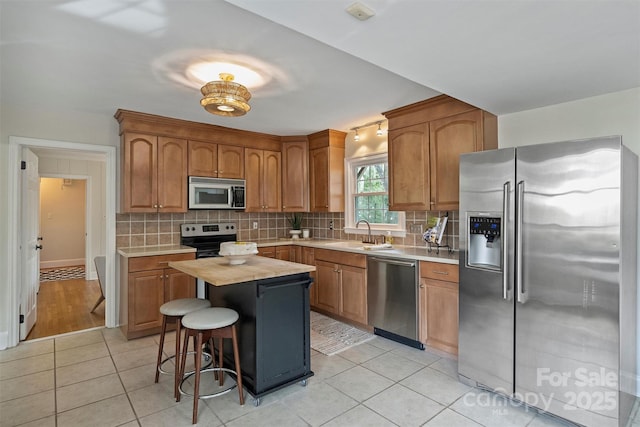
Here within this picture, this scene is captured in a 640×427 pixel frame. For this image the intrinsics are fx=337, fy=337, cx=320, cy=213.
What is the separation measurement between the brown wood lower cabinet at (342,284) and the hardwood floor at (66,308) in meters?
2.68

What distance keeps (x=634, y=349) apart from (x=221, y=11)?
11.3 ft

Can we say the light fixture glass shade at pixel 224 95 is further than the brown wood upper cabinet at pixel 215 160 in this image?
No

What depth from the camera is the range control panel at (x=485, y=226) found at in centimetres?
239

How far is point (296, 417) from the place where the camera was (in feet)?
7.13

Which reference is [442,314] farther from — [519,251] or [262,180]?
[262,180]

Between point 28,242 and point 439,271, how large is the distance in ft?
13.9

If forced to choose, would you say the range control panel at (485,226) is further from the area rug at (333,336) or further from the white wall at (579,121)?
the area rug at (333,336)

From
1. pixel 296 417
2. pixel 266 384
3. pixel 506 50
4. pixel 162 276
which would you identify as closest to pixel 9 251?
pixel 162 276

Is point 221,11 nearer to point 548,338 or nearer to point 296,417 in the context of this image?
point 296,417

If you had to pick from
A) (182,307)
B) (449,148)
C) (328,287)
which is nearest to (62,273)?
(328,287)

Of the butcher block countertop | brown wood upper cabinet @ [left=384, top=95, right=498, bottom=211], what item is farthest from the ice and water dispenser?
the butcher block countertop

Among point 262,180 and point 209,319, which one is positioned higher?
point 262,180

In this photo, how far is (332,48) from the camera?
2.25 m

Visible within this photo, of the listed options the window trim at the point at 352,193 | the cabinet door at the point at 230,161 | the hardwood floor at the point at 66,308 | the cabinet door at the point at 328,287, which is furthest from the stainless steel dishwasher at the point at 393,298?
the hardwood floor at the point at 66,308
